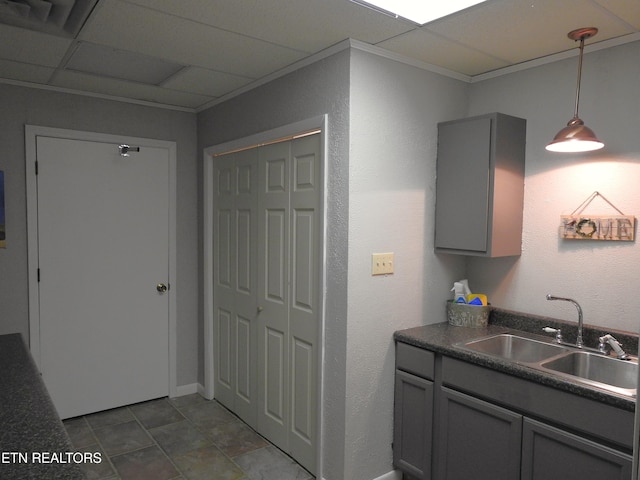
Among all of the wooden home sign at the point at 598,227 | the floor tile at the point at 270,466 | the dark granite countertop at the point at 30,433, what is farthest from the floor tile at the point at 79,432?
the wooden home sign at the point at 598,227

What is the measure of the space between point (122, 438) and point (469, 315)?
7.73 feet

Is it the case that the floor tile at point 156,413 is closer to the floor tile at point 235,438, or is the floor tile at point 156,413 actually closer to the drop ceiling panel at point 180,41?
the floor tile at point 235,438

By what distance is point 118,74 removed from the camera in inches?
113

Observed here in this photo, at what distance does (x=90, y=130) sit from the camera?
3.28 m

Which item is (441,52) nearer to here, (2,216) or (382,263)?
(382,263)

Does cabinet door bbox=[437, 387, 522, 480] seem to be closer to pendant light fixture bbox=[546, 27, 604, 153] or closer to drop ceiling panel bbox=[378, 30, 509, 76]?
pendant light fixture bbox=[546, 27, 604, 153]

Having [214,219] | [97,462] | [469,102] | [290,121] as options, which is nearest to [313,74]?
[290,121]

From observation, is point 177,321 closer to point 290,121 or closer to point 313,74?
point 290,121

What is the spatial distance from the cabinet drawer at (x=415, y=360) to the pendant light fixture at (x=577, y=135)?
1.15 metres

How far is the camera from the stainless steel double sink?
2.04 meters

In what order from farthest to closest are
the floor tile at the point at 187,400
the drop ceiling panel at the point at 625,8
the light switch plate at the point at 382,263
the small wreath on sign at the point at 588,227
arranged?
the floor tile at the point at 187,400
the light switch plate at the point at 382,263
the small wreath on sign at the point at 588,227
the drop ceiling panel at the point at 625,8

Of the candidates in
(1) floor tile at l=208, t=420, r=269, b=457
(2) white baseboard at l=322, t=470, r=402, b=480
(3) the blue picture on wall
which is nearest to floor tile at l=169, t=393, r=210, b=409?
(1) floor tile at l=208, t=420, r=269, b=457

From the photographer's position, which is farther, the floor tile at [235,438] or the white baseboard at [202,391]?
Result: the white baseboard at [202,391]

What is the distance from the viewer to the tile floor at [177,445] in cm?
266
